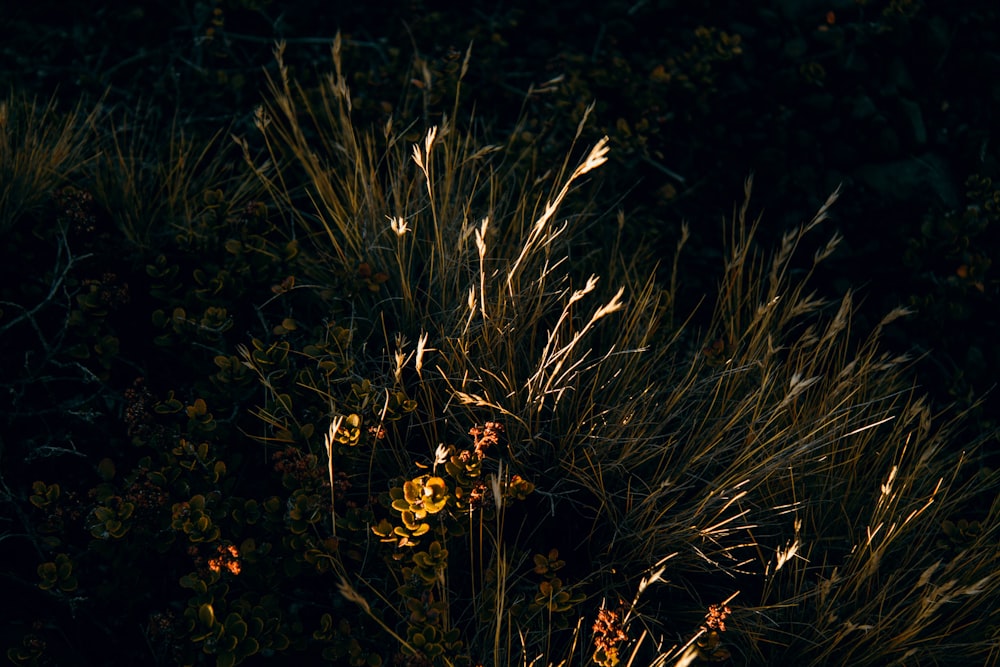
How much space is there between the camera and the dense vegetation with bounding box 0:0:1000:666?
1.93 metres

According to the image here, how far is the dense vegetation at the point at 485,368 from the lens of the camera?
1.93 meters

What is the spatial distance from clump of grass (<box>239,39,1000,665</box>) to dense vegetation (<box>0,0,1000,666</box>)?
15mm

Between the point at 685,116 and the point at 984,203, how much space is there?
109 cm

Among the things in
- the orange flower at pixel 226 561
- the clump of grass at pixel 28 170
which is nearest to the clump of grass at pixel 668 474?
the orange flower at pixel 226 561

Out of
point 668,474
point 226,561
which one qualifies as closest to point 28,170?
point 226,561

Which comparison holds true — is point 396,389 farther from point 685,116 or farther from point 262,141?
point 685,116

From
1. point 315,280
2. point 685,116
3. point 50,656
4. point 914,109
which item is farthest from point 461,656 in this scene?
point 914,109

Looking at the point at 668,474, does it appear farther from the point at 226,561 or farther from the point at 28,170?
the point at 28,170

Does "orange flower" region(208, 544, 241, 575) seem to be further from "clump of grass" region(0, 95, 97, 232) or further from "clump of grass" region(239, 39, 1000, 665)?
"clump of grass" region(0, 95, 97, 232)

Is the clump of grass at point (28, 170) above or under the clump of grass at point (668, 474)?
above

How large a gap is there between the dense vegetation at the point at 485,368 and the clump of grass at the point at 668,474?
15mm

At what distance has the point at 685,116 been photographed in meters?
3.35

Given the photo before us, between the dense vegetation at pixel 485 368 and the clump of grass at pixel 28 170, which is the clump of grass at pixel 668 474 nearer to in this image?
the dense vegetation at pixel 485 368

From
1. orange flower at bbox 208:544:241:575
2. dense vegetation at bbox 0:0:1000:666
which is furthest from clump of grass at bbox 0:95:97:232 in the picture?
orange flower at bbox 208:544:241:575
